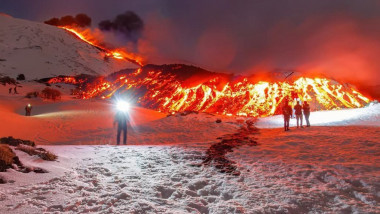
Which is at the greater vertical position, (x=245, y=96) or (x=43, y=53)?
(x=43, y=53)

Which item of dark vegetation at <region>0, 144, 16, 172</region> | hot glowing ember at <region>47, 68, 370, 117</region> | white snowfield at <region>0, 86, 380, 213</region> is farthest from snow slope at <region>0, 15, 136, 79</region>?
white snowfield at <region>0, 86, 380, 213</region>

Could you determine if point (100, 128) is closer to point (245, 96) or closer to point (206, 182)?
point (206, 182)

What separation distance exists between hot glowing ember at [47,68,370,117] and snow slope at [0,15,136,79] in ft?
147

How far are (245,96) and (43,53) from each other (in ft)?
239

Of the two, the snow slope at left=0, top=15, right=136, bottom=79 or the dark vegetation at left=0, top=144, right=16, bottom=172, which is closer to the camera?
the dark vegetation at left=0, top=144, right=16, bottom=172

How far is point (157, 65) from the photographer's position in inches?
1721

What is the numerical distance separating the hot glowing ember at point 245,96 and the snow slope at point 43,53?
44945 millimetres

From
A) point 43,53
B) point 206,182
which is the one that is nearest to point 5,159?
point 206,182

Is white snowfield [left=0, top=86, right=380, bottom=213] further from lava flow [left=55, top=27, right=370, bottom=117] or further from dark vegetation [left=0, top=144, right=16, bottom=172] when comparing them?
lava flow [left=55, top=27, right=370, bottom=117]

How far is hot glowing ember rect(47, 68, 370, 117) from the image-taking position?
28875 millimetres

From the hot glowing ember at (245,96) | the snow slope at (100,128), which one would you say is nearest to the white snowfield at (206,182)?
the snow slope at (100,128)

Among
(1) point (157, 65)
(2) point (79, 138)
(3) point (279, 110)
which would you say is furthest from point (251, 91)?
(2) point (79, 138)

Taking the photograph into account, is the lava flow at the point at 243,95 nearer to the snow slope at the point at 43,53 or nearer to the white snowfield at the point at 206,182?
the white snowfield at the point at 206,182

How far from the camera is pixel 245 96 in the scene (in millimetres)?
30328
